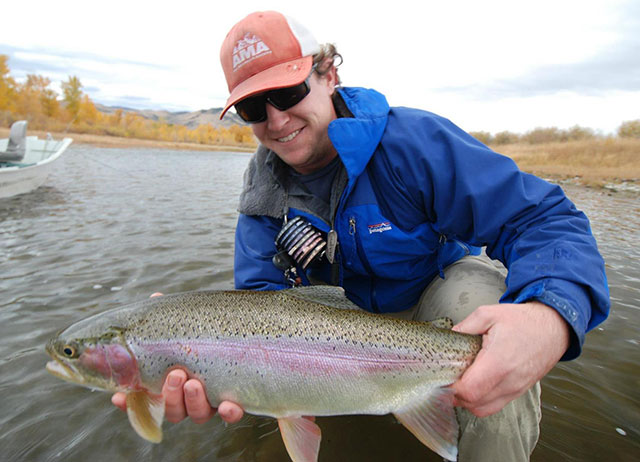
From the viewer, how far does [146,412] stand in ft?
6.10

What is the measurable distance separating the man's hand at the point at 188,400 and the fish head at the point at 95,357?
21 centimetres

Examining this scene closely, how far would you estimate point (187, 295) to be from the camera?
1.99 m

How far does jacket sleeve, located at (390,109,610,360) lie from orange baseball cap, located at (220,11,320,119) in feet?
2.63

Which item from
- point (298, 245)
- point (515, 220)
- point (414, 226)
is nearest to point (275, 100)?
point (298, 245)

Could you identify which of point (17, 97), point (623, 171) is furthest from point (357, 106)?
point (17, 97)

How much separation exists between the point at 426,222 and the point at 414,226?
3.0 inches

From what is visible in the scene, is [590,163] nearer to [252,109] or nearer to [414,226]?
[414,226]

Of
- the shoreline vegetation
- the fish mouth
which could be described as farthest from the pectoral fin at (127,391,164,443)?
the shoreline vegetation

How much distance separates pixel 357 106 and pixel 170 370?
1.81 m

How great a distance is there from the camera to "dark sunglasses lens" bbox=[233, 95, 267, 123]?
222cm

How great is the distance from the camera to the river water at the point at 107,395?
94.3 inches

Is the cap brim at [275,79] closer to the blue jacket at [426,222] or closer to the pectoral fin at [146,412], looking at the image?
the blue jacket at [426,222]

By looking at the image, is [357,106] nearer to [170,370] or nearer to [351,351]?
→ [351,351]

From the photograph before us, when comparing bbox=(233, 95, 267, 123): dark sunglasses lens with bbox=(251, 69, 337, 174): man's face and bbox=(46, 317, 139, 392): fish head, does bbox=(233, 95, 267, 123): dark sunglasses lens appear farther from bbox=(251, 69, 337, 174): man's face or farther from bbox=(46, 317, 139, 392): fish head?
A: bbox=(46, 317, 139, 392): fish head
